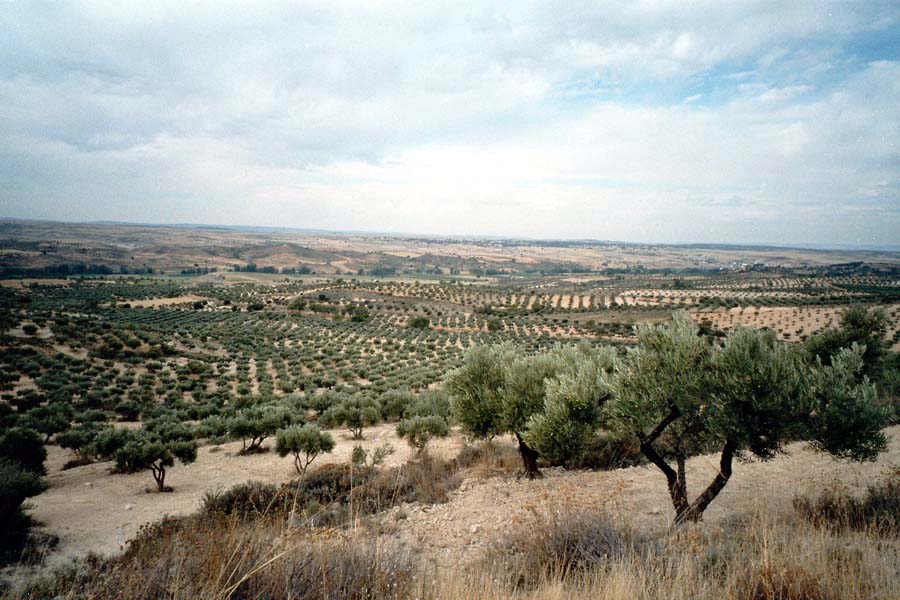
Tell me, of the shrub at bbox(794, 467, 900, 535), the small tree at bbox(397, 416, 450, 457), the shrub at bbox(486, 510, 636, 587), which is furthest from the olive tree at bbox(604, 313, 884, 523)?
the small tree at bbox(397, 416, 450, 457)

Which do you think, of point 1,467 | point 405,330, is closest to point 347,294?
point 405,330

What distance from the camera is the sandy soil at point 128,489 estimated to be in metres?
10.1

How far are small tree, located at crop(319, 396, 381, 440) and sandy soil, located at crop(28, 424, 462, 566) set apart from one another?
0.72 metres

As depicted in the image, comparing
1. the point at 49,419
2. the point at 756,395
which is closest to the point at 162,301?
the point at 49,419

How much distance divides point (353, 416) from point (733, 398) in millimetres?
17315

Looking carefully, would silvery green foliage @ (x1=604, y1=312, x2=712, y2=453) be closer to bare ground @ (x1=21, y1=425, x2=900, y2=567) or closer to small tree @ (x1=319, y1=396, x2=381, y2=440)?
bare ground @ (x1=21, y1=425, x2=900, y2=567)

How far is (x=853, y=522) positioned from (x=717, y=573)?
515cm

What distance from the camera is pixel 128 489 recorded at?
13.8m

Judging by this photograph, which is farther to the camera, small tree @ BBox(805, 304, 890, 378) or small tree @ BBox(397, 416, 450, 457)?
small tree @ BBox(805, 304, 890, 378)

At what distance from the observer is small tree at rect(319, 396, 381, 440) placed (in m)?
20.6

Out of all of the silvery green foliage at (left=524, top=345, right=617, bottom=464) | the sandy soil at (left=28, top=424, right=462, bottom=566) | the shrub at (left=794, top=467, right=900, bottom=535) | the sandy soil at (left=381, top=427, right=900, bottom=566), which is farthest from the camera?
the sandy soil at (left=28, top=424, right=462, bottom=566)

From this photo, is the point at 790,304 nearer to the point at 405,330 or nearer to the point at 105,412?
the point at 405,330

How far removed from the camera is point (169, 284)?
330 ft

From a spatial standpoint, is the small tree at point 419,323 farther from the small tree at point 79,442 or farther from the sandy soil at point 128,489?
the small tree at point 79,442
